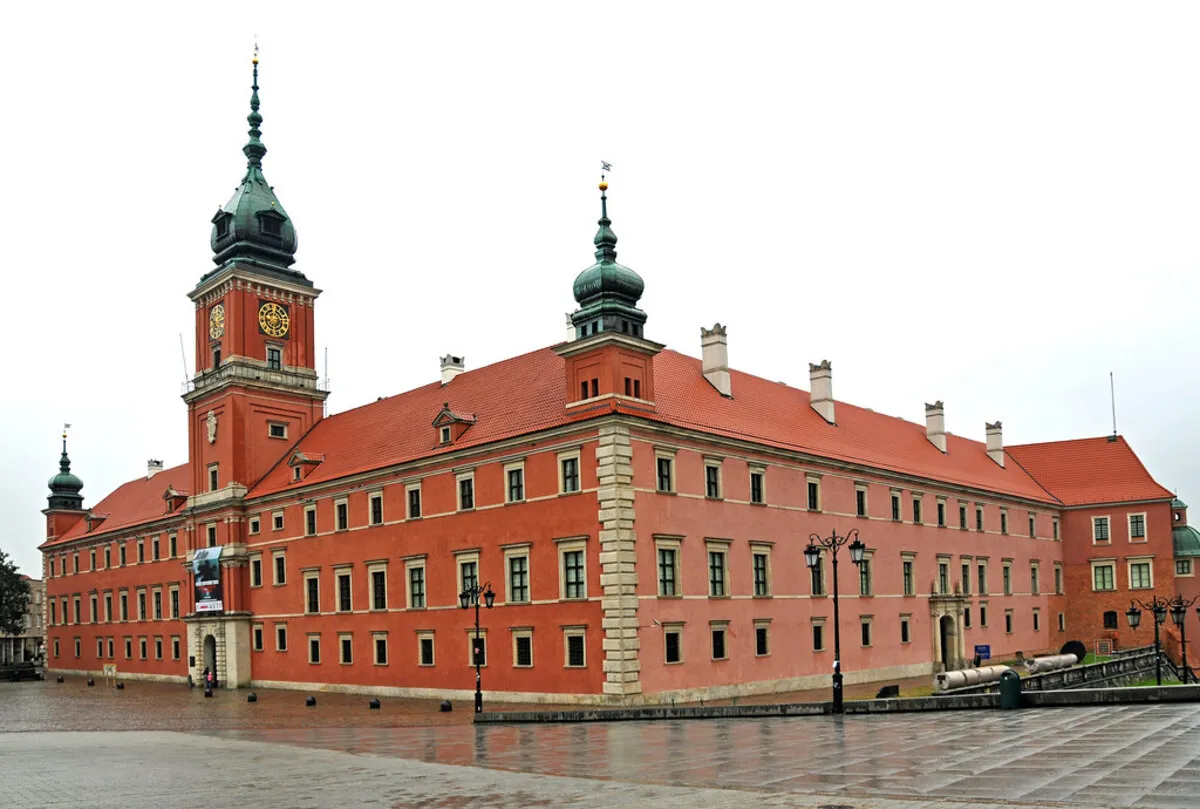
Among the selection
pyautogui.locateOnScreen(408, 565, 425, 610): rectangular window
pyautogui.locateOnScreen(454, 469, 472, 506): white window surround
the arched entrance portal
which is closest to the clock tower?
the arched entrance portal

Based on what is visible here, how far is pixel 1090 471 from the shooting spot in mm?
69375

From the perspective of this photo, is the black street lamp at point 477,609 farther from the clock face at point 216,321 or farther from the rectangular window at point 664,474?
the clock face at point 216,321

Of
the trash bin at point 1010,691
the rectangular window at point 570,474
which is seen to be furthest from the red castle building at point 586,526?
the trash bin at point 1010,691

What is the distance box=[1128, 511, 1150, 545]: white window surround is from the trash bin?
44.9m

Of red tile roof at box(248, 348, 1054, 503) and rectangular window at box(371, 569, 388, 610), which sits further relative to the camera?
rectangular window at box(371, 569, 388, 610)

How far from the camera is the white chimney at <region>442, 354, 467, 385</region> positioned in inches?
1997

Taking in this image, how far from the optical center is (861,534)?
1897 inches

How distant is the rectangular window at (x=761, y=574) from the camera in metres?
41.6

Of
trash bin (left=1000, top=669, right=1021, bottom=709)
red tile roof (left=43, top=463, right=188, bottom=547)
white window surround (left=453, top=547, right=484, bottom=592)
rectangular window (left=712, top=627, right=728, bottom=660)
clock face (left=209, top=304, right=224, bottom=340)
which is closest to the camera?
trash bin (left=1000, top=669, right=1021, bottom=709)

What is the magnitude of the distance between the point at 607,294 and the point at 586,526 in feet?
26.4

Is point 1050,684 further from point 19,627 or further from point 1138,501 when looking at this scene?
point 19,627

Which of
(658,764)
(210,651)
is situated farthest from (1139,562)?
(658,764)

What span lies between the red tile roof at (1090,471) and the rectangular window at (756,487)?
34.3 metres

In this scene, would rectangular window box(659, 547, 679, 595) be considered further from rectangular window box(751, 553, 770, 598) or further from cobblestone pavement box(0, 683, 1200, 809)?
cobblestone pavement box(0, 683, 1200, 809)
